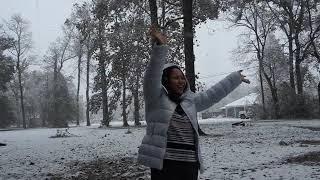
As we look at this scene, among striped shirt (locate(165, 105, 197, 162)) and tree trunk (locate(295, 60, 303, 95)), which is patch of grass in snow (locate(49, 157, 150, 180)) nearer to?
striped shirt (locate(165, 105, 197, 162))

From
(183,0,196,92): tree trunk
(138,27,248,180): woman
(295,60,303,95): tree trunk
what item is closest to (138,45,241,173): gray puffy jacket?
(138,27,248,180): woman

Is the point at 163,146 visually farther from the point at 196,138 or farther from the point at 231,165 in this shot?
the point at 231,165

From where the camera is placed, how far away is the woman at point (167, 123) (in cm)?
385

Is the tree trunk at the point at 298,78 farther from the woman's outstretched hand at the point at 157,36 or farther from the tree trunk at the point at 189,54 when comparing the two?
the woman's outstretched hand at the point at 157,36

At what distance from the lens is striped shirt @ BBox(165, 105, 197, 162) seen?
3881 millimetres

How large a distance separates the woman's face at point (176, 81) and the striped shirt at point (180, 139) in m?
0.16

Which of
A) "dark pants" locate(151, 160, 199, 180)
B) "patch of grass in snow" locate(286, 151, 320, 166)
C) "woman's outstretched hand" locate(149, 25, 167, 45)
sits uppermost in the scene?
"woman's outstretched hand" locate(149, 25, 167, 45)

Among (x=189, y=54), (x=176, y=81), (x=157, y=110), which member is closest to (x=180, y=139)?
(x=157, y=110)

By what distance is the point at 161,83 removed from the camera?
403cm

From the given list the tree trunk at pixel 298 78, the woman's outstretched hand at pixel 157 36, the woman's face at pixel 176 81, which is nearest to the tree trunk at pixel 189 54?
the woman's face at pixel 176 81

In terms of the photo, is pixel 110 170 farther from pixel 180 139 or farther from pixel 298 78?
pixel 298 78

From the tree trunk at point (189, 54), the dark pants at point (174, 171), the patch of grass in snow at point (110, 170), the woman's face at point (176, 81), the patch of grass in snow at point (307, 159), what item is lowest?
the patch of grass in snow at point (110, 170)

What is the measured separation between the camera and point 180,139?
12.9 ft

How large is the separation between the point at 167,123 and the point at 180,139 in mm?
202
